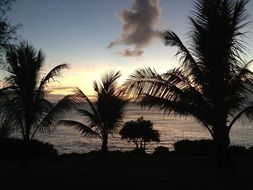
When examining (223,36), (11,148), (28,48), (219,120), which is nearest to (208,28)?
(223,36)

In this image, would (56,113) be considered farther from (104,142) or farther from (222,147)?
(222,147)

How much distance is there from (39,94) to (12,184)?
173 inches

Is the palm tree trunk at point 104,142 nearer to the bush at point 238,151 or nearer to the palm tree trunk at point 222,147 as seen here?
the palm tree trunk at point 222,147

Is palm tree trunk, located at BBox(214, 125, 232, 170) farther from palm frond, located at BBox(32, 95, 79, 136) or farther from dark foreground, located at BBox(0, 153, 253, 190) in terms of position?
palm frond, located at BBox(32, 95, 79, 136)

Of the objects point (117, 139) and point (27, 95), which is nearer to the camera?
point (27, 95)

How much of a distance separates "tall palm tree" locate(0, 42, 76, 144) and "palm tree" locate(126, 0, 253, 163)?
3.77m

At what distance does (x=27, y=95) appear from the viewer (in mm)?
12945

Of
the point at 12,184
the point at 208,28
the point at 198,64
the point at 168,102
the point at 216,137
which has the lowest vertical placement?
the point at 12,184

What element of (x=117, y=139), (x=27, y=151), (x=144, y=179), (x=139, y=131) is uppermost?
(x=117, y=139)

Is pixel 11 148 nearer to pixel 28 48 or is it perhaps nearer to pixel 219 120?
pixel 28 48

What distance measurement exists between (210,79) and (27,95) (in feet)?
22.0

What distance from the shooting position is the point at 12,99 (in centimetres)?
1298

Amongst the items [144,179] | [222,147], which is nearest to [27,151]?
[144,179]

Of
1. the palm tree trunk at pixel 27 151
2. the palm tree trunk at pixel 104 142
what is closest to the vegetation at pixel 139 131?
the palm tree trunk at pixel 104 142
